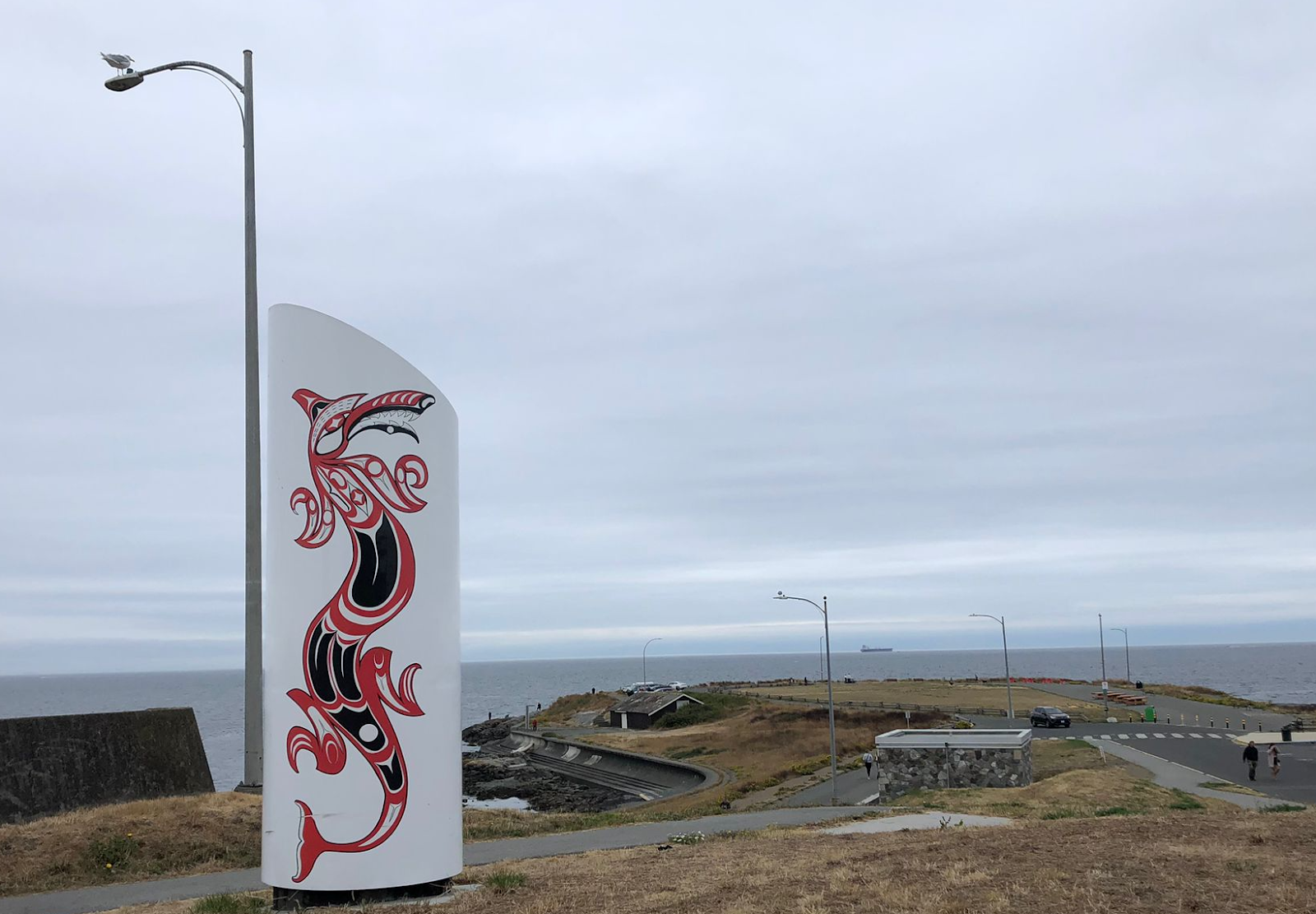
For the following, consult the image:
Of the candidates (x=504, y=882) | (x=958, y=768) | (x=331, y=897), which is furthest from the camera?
(x=958, y=768)

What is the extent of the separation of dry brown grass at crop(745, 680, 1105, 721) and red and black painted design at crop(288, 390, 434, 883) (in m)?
63.9

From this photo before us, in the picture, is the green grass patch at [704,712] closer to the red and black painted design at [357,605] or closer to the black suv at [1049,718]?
the black suv at [1049,718]

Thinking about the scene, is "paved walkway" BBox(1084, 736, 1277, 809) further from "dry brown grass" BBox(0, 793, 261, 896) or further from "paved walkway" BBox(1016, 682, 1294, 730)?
"dry brown grass" BBox(0, 793, 261, 896)

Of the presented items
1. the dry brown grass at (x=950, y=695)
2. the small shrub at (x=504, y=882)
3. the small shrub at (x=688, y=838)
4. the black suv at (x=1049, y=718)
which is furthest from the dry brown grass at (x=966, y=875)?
the dry brown grass at (x=950, y=695)

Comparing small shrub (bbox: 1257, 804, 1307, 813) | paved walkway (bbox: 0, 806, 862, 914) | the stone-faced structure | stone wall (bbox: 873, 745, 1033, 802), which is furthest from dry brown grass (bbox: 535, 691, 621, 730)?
small shrub (bbox: 1257, 804, 1307, 813)

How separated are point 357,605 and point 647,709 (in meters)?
74.4

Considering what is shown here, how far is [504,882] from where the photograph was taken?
12.8 metres

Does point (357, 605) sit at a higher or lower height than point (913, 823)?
higher

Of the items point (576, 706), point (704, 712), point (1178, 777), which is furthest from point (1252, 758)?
point (576, 706)

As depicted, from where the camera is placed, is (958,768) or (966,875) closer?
(966,875)

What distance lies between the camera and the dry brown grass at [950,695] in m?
77.1

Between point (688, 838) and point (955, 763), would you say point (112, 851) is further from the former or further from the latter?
point (955, 763)

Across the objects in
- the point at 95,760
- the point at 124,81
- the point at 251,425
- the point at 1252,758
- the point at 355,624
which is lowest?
the point at 1252,758

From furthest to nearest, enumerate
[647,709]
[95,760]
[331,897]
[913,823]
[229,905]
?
[647,709], [913,823], [95,760], [229,905], [331,897]
